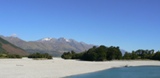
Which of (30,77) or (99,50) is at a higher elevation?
(99,50)

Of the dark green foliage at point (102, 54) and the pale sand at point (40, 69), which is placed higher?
the dark green foliage at point (102, 54)

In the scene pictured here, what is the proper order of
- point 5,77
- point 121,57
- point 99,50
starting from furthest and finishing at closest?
1. point 121,57
2. point 99,50
3. point 5,77

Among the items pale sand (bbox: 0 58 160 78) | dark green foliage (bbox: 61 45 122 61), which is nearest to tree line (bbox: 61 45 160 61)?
dark green foliage (bbox: 61 45 122 61)

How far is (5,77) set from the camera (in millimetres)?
37312

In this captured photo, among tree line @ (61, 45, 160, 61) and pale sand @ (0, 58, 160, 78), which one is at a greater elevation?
tree line @ (61, 45, 160, 61)

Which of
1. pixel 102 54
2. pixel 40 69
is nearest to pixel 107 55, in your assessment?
pixel 102 54

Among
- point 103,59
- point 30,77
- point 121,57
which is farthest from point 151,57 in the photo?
point 30,77

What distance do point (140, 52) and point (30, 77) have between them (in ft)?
424

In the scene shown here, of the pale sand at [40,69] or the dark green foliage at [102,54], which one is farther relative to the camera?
the dark green foliage at [102,54]

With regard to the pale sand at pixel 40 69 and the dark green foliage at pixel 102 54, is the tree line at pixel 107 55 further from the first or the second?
the pale sand at pixel 40 69

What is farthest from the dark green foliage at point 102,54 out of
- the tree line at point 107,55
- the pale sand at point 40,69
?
the pale sand at point 40,69

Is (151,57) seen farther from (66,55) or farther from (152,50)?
(66,55)

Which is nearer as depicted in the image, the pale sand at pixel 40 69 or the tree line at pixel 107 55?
the pale sand at pixel 40 69

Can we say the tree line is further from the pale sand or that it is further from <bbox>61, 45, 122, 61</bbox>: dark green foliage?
the pale sand
